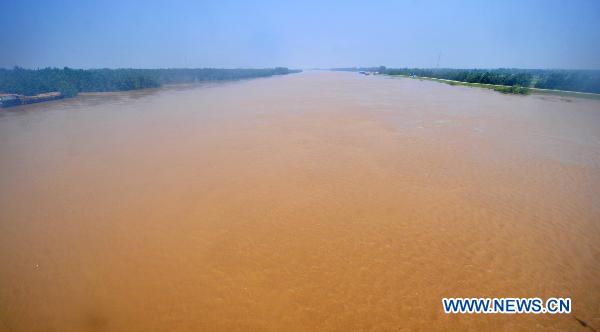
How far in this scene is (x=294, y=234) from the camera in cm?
640

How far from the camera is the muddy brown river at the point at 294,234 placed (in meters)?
4.48

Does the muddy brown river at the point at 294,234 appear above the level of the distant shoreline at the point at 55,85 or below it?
below

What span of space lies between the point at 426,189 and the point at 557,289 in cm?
400

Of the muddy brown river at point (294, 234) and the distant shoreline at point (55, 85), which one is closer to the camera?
the muddy brown river at point (294, 234)

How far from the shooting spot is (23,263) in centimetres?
557

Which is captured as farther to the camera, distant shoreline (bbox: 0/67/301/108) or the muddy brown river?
distant shoreline (bbox: 0/67/301/108)

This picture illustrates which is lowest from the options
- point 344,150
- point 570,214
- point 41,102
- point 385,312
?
point 385,312

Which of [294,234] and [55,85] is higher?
[55,85]

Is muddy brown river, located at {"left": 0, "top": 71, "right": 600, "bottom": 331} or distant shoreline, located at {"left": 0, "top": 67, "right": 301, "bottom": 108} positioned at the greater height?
distant shoreline, located at {"left": 0, "top": 67, "right": 301, "bottom": 108}

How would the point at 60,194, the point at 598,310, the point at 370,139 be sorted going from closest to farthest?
the point at 598,310 → the point at 60,194 → the point at 370,139

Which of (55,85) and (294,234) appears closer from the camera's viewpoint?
(294,234)

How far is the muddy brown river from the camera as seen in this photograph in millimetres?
4480

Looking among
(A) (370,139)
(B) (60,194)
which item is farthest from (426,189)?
(B) (60,194)

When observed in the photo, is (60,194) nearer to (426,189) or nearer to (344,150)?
(344,150)
